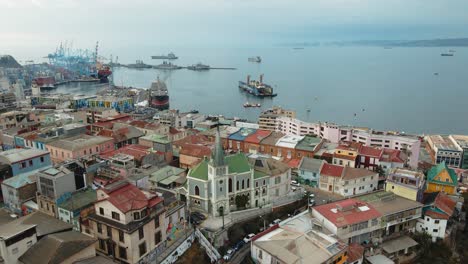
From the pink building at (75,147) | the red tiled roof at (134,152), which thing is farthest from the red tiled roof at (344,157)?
the pink building at (75,147)

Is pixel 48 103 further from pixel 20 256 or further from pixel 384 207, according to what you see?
pixel 384 207

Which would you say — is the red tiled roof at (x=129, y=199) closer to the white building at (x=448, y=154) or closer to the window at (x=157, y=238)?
the window at (x=157, y=238)

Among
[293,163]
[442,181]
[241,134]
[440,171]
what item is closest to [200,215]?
[293,163]

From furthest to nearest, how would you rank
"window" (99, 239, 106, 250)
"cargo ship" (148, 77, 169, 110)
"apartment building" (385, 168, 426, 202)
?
"cargo ship" (148, 77, 169, 110) < "apartment building" (385, 168, 426, 202) < "window" (99, 239, 106, 250)

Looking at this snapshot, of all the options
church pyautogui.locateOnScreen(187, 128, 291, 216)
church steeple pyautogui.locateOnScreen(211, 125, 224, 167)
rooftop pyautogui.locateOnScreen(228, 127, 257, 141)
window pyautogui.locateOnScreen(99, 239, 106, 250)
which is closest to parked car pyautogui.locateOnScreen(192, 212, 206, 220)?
church pyautogui.locateOnScreen(187, 128, 291, 216)

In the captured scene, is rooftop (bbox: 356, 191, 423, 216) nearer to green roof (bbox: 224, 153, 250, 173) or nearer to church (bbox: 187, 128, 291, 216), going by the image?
church (bbox: 187, 128, 291, 216)

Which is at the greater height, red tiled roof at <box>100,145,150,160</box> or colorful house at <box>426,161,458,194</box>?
red tiled roof at <box>100,145,150,160</box>
